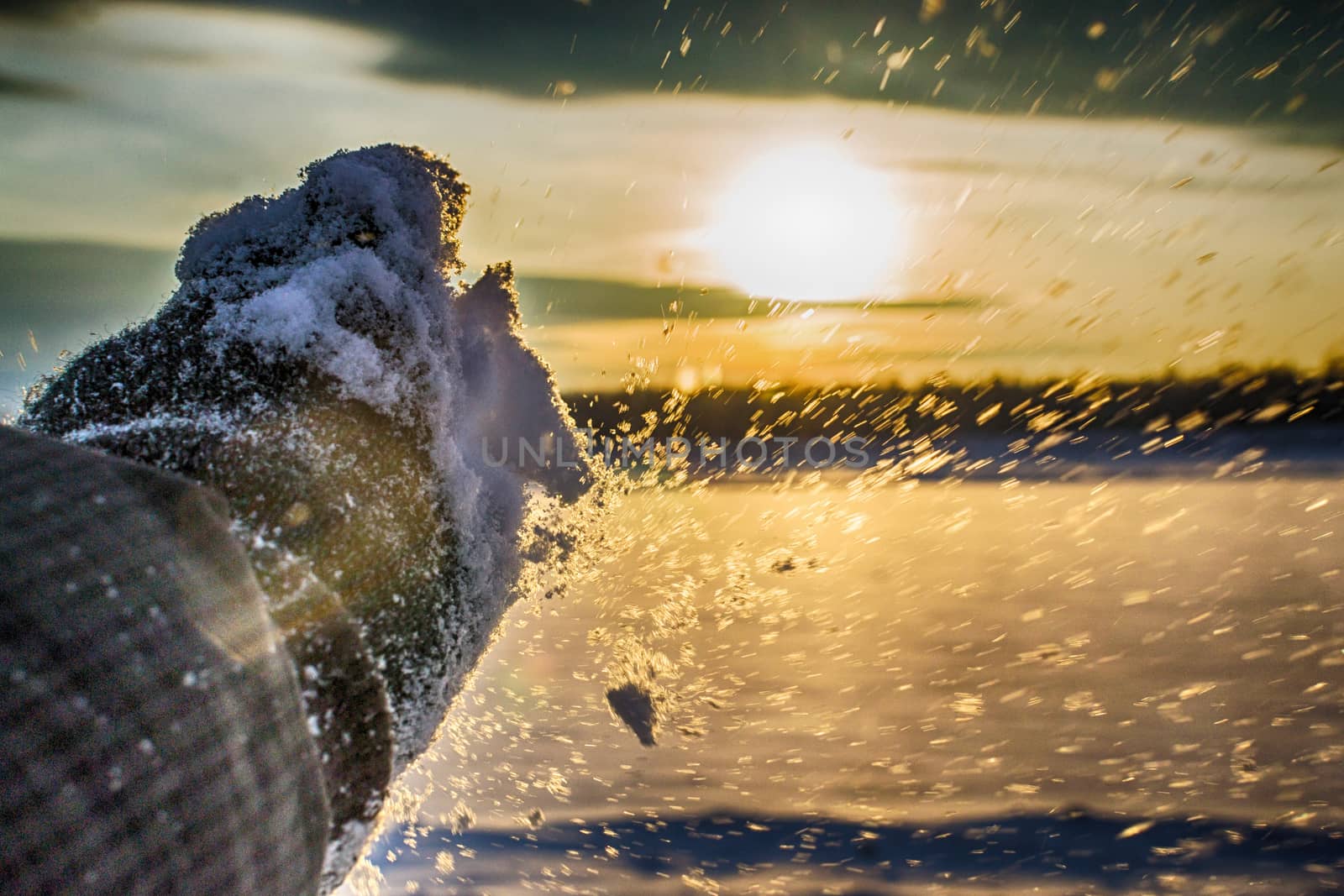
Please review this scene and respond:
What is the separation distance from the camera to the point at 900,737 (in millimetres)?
2574

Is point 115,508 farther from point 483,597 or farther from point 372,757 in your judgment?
point 483,597

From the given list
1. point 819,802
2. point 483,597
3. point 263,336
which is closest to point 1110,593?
point 819,802

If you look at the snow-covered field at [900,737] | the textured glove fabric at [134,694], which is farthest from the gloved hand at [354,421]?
the snow-covered field at [900,737]

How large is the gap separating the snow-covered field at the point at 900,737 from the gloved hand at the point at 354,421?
0.46 m

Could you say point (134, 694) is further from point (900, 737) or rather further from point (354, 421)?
point (900, 737)

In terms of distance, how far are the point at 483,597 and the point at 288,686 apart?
57cm

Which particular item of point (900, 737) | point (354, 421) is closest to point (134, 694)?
point (354, 421)

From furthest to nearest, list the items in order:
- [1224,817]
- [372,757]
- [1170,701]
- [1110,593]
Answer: [1110,593]
[1170,701]
[1224,817]
[372,757]

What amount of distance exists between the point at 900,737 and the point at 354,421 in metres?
2.16

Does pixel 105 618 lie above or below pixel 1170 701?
below

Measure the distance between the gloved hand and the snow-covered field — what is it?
18.1 inches

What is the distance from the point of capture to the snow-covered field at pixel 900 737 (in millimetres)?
1930

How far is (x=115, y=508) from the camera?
16.7 inches

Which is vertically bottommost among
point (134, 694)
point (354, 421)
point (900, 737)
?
point (134, 694)
